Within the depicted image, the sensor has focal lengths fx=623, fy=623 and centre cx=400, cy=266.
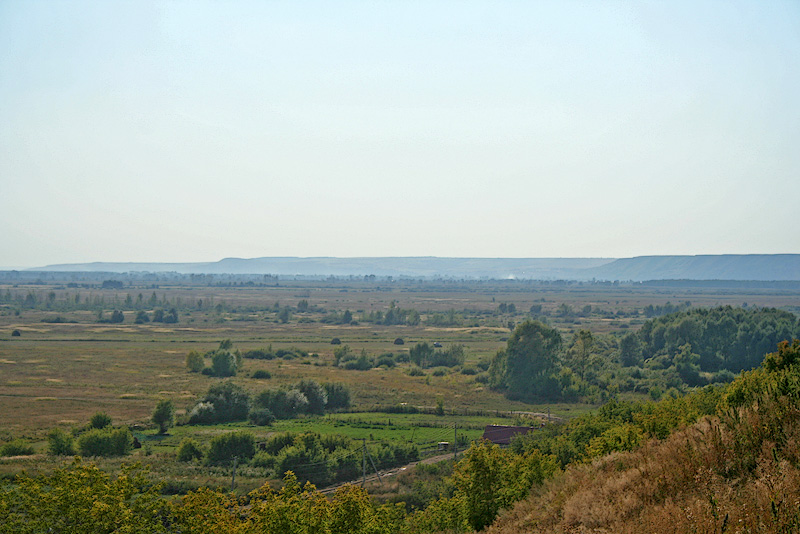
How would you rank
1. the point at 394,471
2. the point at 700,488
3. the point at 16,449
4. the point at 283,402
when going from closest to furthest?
1. the point at 700,488
2. the point at 394,471
3. the point at 16,449
4. the point at 283,402

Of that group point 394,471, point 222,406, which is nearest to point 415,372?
point 222,406

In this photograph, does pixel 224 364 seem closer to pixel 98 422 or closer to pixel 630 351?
pixel 98 422

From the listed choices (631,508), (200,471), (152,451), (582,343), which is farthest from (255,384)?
(631,508)

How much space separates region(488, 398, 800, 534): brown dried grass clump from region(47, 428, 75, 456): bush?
119 ft

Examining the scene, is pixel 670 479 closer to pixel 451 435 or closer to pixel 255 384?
pixel 451 435

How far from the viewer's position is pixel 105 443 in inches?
1674

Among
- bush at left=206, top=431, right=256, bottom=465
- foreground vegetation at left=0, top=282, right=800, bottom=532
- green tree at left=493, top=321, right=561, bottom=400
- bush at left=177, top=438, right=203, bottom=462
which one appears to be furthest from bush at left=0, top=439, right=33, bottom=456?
green tree at left=493, top=321, right=561, bottom=400

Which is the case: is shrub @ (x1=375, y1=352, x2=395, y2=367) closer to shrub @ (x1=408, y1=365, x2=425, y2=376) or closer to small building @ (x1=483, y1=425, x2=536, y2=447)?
shrub @ (x1=408, y1=365, x2=425, y2=376)

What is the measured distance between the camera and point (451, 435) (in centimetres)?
4806

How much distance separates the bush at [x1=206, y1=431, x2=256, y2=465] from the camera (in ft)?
135

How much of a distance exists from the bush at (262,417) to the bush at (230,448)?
33.5 ft

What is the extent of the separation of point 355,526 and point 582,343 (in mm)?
66862

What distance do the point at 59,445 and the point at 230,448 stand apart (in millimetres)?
11286

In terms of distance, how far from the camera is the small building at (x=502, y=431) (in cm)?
4416
